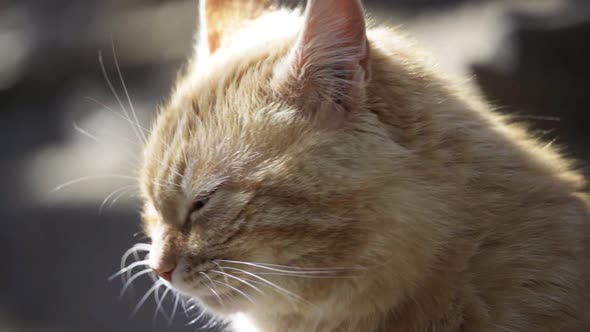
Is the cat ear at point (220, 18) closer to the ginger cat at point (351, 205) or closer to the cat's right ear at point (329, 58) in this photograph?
the ginger cat at point (351, 205)

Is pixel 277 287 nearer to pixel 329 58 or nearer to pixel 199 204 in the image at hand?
pixel 199 204

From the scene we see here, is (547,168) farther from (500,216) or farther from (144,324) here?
(144,324)

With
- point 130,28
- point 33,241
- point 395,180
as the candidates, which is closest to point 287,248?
point 395,180

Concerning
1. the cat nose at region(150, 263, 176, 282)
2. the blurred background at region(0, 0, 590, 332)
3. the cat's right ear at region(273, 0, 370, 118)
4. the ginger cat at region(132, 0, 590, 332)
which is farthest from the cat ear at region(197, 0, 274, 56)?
the blurred background at region(0, 0, 590, 332)

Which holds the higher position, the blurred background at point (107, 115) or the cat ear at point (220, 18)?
the cat ear at point (220, 18)

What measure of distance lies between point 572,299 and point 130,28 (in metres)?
3.56

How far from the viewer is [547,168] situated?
172 centimetres

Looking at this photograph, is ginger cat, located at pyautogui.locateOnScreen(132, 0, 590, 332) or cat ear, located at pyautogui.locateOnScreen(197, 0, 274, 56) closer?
ginger cat, located at pyautogui.locateOnScreen(132, 0, 590, 332)

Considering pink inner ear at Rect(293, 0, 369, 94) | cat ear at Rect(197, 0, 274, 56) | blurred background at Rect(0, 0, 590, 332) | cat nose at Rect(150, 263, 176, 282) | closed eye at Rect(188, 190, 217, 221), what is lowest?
blurred background at Rect(0, 0, 590, 332)

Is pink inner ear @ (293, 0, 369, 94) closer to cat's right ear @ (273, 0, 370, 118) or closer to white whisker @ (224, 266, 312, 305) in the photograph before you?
cat's right ear @ (273, 0, 370, 118)

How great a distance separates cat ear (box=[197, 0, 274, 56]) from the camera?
1.91 metres

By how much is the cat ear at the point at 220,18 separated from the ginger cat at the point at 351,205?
0.28 metres

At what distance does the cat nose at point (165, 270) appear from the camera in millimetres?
1568

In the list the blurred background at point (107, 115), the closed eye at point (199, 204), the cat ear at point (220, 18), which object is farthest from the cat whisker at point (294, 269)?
the blurred background at point (107, 115)
